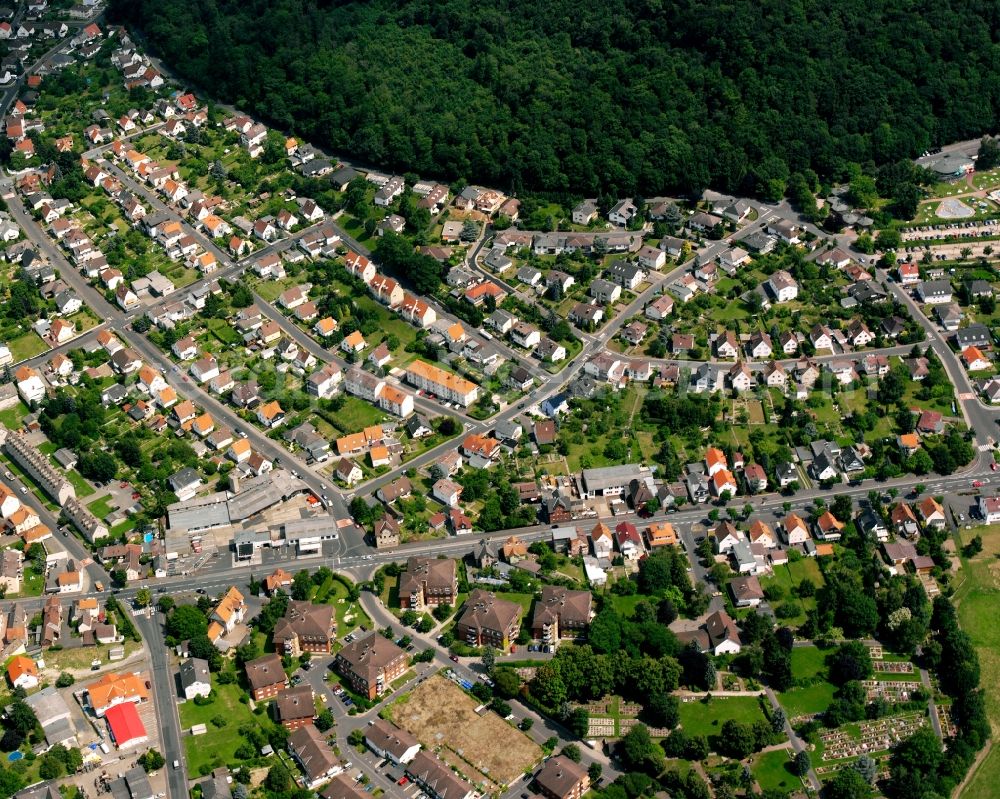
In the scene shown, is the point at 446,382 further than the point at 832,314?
No

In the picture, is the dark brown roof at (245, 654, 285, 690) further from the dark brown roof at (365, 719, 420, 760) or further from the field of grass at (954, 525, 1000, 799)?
the field of grass at (954, 525, 1000, 799)

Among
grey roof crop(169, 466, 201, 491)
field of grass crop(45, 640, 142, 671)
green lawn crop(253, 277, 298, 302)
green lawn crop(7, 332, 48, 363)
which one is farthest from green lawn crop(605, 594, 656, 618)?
green lawn crop(7, 332, 48, 363)

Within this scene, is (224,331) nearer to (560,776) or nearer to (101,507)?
(101,507)

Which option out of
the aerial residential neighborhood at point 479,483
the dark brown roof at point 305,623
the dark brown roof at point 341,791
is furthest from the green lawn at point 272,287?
the dark brown roof at point 341,791

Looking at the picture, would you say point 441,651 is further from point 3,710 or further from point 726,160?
point 726,160

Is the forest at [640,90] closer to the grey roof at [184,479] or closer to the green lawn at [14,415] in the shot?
the green lawn at [14,415]

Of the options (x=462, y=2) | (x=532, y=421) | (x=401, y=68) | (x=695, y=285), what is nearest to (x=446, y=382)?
(x=532, y=421)

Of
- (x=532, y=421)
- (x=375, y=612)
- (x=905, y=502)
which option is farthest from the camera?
(x=532, y=421)
